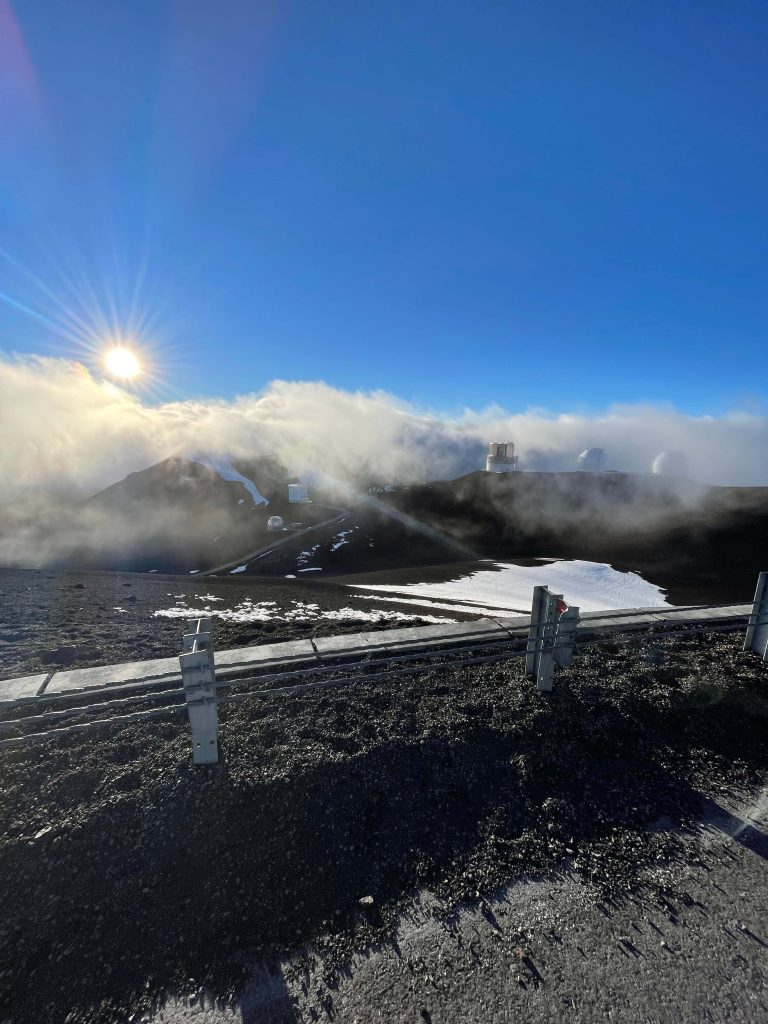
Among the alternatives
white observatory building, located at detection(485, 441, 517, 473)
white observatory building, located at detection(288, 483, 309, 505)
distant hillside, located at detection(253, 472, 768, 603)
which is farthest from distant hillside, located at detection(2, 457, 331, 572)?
white observatory building, located at detection(485, 441, 517, 473)

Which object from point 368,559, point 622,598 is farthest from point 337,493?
point 622,598

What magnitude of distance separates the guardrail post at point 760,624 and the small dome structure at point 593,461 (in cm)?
9203

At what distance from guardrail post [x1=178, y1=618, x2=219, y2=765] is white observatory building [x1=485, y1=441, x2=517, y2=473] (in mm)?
86781

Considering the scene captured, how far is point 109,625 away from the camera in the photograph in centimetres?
1004

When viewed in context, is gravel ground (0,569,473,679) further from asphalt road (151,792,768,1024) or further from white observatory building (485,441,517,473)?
white observatory building (485,441,517,473)

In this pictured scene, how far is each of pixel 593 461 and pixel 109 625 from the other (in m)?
97.8

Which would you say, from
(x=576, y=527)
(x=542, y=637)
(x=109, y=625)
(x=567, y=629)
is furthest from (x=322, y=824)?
(x=576, y=527)

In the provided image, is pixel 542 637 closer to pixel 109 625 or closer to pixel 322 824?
pixel 322 824

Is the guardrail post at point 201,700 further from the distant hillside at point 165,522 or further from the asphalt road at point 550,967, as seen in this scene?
the distant hillside at point 165,522

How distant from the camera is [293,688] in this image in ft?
14.4

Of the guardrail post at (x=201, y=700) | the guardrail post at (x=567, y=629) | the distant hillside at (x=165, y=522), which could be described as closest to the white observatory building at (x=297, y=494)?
the distant hillside at (x=165, y=522)

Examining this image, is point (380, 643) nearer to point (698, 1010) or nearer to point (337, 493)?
point (698, 1010)

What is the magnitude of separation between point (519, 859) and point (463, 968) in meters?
0.95

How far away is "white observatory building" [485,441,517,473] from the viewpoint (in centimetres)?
8731
